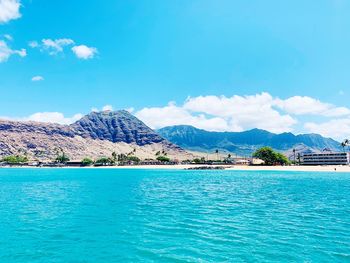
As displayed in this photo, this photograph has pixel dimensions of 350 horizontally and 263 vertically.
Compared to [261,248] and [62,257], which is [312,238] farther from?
[62,257]

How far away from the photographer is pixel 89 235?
34.5m

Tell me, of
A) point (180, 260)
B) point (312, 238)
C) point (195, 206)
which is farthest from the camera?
point (195, 206)

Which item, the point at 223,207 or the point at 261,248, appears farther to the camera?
the point at 223,207

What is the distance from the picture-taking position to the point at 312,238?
104 feet

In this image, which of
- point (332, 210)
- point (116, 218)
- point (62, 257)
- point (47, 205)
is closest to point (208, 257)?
point (62, 257)

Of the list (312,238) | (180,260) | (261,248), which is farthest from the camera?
(312,238)

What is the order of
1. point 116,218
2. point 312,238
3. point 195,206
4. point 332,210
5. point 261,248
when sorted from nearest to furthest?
1. point 261,248
2. point 312,238
3. point 116,218
4. point 332,210
5. point 195,206

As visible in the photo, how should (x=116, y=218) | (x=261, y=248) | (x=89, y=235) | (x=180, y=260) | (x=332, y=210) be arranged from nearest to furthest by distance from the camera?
(x=180, y=260) → (x=261, y=248) → (x=89, y=235) → (x=116, y=218) → (x=332, y=210)

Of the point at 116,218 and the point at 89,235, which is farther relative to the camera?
the point at 116,218

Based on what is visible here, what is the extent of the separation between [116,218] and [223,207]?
17.9 meters

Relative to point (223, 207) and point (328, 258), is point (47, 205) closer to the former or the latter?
point (223, 207)

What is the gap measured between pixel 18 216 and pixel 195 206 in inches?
1064

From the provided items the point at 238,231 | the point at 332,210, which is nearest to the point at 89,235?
the point at 238,231

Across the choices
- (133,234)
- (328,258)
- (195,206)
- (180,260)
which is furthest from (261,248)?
(195,206)
